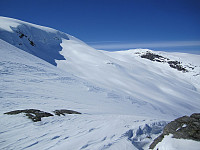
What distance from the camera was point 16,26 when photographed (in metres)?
26.4

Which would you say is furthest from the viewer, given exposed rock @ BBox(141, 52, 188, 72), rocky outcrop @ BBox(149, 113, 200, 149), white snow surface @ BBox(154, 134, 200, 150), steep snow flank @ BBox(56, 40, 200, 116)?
exposed rock @ BBox(141, 52, 188, 72)

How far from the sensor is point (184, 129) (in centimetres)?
468

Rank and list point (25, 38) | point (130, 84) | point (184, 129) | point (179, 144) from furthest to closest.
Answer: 1. point (25, 38)
2. point (130, 84)
3. point (184, 129)
4. point (179, 144)

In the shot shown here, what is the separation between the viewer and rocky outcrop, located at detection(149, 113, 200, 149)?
4.30m

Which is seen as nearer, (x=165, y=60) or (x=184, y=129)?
(x=184, y=129)

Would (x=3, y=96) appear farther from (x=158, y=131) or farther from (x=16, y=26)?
(x=16, y=26)

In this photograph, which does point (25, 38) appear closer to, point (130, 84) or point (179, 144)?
point (130, 84)

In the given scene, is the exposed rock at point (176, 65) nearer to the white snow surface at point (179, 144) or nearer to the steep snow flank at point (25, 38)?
the steep snow flank at point (25, 38)

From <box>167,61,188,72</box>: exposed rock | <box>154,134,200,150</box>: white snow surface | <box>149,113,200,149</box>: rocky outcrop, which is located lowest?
<box>154,134,200,150</box>: white snow surface

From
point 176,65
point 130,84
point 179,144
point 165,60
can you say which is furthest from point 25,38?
point 165,60

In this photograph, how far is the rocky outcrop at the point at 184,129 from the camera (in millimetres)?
4300

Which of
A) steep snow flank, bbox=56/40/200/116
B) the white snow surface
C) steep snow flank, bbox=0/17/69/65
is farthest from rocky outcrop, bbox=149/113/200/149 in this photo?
steep snow flank, bbox=0/17/69/65

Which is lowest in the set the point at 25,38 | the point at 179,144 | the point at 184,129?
the point at 179,144

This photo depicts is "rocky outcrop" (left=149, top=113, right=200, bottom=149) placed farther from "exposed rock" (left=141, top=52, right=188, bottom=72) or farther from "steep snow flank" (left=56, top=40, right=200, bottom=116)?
"exposed rock" (left=141, top=52, right=188, bottom=72)
